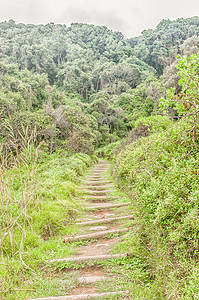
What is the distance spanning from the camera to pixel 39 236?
12.2 feet

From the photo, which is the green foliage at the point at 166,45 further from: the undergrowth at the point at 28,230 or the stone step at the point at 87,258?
the stone step at the point at 87,258

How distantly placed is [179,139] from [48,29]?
71.5 m

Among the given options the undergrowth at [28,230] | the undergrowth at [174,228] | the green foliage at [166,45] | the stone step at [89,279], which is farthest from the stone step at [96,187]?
the green foliage at [166,45]

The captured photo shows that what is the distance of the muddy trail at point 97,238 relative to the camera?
96.5 inches

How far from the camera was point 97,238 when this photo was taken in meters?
4.15

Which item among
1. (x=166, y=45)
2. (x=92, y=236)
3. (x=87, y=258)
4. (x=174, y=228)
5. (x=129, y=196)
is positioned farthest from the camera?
(x=166, y=45)

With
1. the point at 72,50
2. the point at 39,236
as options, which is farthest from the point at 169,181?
the point at 72,50

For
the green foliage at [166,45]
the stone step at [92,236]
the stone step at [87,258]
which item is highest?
the green foliage at [166,45]

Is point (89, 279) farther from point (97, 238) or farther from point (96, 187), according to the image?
point (96, 187)

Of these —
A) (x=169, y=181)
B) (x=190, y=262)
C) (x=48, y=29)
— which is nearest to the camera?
(x=190, y=262)

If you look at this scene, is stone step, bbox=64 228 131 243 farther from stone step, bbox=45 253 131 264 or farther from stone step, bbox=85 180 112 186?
stone step, bbox=85 180 112 186

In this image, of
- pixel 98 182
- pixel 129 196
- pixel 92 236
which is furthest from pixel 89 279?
pixel 98 182

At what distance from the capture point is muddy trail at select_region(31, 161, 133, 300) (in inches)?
96.5

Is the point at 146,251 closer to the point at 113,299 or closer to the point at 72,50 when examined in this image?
the point at 113,299
